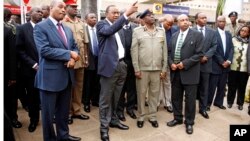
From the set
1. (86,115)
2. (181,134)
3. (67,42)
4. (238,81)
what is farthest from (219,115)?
(67,42)

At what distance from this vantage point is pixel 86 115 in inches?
182

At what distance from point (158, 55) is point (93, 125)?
1.65m

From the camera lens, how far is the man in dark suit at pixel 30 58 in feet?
12.3

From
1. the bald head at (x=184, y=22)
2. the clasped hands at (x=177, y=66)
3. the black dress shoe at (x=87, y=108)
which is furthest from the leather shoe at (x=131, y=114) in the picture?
the bald head at (x=184, y=22)

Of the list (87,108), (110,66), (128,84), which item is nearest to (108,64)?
(110,66)

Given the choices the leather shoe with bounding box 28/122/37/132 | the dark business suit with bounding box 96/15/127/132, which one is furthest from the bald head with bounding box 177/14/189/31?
the leather shoe with bounding box 28/122/37/132

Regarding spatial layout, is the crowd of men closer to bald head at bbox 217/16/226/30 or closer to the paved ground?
bald head at bbox 217/16/226/30

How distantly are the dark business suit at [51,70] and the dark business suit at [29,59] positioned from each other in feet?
2.55

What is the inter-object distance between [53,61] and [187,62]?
2.07 meters

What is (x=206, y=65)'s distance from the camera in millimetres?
4711

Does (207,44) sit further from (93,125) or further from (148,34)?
(93,125)

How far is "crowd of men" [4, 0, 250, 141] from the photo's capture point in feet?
10.1

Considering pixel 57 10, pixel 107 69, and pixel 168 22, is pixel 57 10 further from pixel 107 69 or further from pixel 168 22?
pixel 168 22

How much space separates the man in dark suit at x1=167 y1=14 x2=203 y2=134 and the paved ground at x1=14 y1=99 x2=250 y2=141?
234 millimetres
